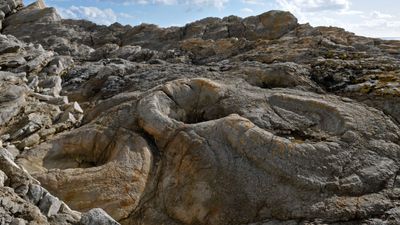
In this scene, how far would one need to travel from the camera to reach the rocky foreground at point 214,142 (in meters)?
16.9

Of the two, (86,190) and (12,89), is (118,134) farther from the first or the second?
(12,89)

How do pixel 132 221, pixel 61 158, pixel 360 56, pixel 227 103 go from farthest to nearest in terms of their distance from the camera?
pixel 360 56 < pixel 227 103 < pixel 61 158 < pixel 132 221

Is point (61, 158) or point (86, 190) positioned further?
point (61, 158)

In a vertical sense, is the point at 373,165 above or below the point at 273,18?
below

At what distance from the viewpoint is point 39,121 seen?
24.1 meters

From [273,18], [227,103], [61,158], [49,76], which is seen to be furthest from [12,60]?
[273,18]

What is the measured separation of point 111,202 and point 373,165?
434 inches

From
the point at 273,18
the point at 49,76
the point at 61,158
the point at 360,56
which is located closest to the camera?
the point at 61,158

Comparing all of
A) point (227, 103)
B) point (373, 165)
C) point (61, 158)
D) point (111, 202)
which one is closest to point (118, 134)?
point (61, 158)

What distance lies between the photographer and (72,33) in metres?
57.9

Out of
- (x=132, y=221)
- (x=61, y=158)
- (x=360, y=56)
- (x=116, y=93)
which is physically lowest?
(x=132, y=221)

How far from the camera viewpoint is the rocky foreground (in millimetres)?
16922

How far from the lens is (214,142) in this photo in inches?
779

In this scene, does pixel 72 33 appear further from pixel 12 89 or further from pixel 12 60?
pixel 12 89
